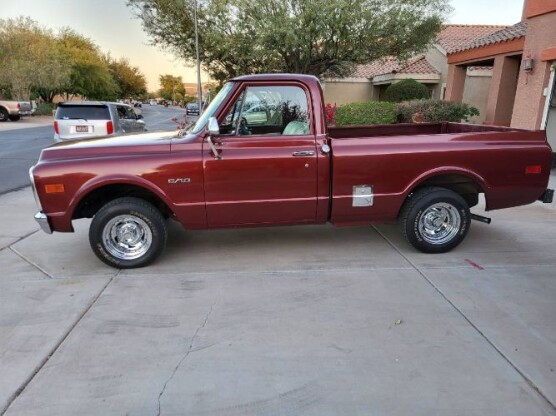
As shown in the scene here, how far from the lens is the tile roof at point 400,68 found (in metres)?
24.5

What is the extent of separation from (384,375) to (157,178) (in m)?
2.88

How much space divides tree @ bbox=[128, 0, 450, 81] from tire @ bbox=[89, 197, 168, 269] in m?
12.5

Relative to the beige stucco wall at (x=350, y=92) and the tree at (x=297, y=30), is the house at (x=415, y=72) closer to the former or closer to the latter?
the beige stucco wall at (x=350, y=92)

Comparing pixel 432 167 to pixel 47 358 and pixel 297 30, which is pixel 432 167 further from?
pixel 297 30

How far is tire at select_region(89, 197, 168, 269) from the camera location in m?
4.63

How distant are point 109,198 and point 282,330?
2622mm

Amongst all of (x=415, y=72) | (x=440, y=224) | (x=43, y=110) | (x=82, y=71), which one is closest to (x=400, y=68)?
(x=415, y=72)

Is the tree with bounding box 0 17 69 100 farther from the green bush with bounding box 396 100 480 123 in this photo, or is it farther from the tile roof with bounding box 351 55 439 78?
the green bush with bounding box 396 100 480 123

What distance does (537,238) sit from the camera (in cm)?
578

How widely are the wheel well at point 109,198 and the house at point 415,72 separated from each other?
59.6 feet

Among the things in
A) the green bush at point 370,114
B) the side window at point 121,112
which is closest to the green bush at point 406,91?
the green bush at point 370,114


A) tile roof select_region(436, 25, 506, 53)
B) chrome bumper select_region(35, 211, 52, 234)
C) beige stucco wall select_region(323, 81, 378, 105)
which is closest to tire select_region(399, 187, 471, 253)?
chrome bumper select_region(35, 211, 52, 234)

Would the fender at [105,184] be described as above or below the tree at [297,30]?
below

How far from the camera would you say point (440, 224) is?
525 centimetres
